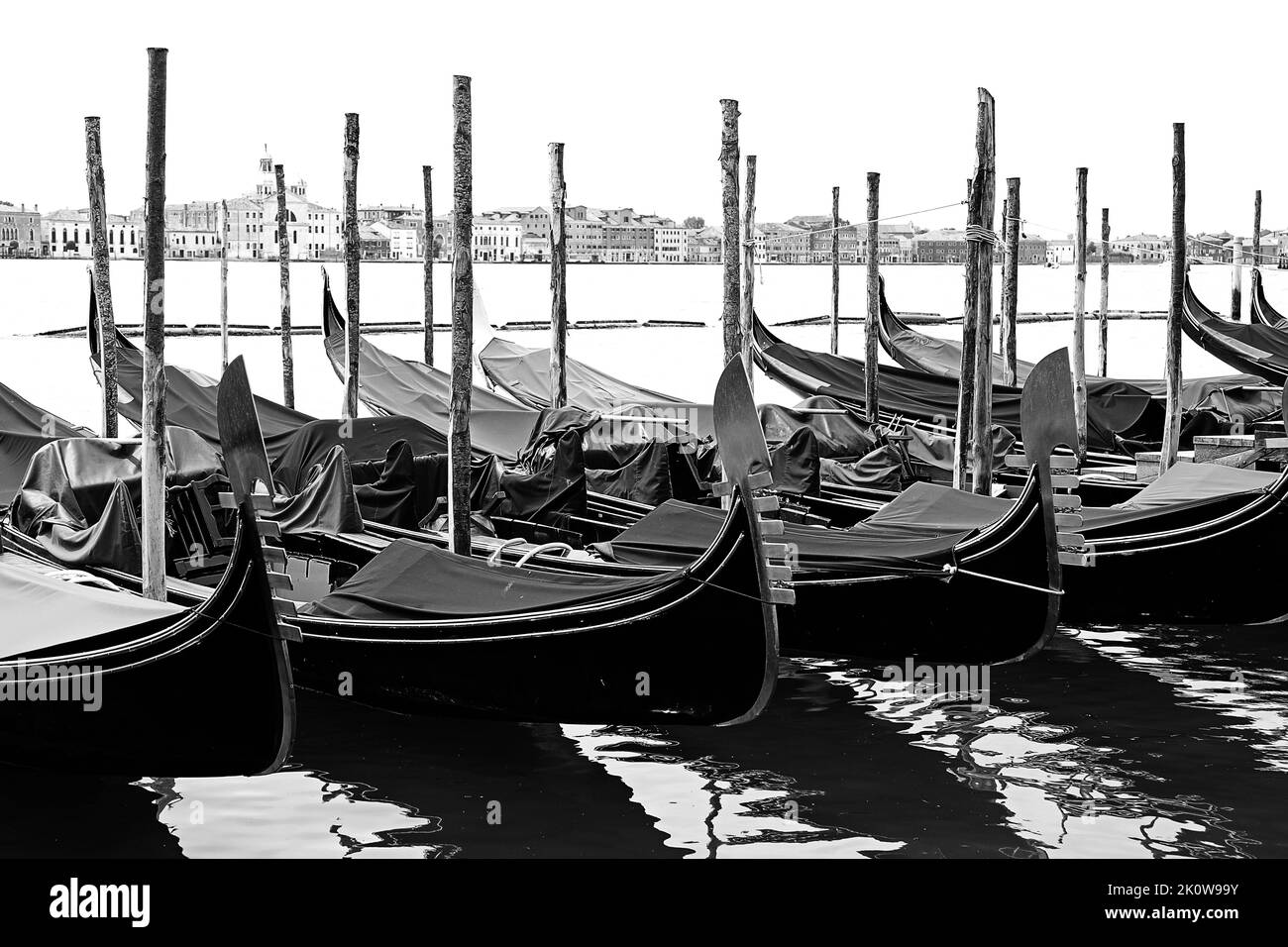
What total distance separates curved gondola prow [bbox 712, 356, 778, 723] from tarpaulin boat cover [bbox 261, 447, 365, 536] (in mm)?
2526

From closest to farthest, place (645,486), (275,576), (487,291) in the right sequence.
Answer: (275,576) → (645,486) → (487,291)

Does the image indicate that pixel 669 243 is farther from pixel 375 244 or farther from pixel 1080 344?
pixel 1080 344

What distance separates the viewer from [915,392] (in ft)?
42.5

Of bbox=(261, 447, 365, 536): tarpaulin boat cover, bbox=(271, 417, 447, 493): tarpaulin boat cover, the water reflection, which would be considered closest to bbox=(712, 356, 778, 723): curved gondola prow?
the water reflection

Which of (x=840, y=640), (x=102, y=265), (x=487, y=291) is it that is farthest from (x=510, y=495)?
(x=487, y=291)

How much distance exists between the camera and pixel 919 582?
6531 mm

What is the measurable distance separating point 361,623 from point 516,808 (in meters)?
1.07

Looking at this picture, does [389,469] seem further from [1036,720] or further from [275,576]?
[1036,720]

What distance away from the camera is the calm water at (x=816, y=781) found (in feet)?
16.4

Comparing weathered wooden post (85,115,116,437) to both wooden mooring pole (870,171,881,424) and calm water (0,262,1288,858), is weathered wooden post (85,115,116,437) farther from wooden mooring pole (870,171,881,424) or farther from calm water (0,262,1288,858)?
wooden mooring pole (870,171,881,424)

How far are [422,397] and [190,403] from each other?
2.41m

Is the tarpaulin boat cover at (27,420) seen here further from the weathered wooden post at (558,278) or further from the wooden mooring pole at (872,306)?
the wooden mooring pole at (872,306)

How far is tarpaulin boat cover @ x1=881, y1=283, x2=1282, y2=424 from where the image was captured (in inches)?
516

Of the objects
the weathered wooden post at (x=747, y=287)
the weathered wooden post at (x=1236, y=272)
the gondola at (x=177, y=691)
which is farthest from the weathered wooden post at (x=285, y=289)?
the weathered wooden post at (x=1236, y=272)
